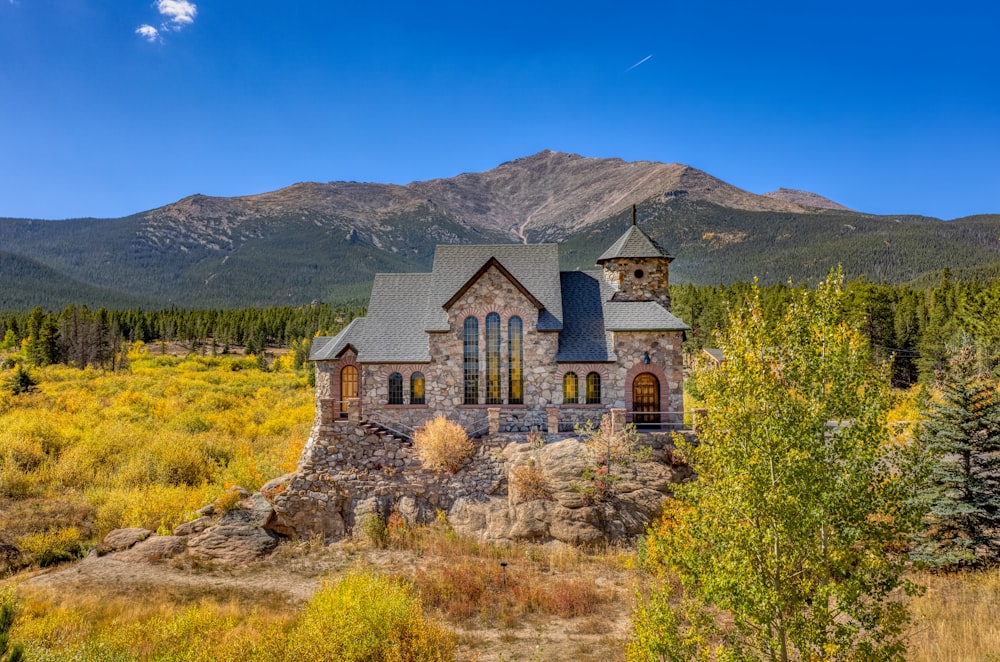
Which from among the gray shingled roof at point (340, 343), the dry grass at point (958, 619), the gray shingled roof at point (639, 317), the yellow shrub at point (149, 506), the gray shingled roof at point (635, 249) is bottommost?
the yellow shrub at point (149, 506)

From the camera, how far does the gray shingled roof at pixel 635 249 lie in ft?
99.8

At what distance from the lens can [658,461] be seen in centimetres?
2428

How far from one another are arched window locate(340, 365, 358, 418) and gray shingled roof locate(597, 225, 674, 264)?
14.8m

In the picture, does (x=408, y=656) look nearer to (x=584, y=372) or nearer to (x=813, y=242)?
(x=584, y=372)

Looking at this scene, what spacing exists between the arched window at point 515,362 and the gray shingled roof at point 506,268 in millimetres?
1302

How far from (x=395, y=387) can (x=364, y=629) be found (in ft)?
53.9

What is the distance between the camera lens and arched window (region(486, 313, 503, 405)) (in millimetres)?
27812

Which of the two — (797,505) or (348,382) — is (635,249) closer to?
(348,382)

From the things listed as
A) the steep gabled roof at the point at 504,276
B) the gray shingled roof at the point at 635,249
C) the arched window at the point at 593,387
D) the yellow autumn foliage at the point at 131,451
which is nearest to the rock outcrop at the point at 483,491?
the arched window at the point at 593,387

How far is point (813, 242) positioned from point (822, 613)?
161318 millimetres

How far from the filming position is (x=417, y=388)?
28.1 meters

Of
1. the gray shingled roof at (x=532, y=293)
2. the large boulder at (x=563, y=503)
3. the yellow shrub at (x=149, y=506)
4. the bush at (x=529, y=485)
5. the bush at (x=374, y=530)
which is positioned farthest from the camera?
the gray shingled roof at (x=532, y=293)

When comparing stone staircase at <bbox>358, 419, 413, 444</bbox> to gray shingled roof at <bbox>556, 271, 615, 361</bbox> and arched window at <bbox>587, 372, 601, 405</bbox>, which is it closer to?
gray shingled roof at <bbox>556, 271, 615, 361</bbox>

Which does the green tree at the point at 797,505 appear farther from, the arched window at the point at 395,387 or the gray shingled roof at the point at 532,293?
the arched window at the point at 395,387
